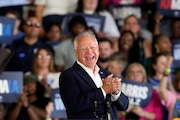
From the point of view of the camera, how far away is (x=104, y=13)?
8664mm

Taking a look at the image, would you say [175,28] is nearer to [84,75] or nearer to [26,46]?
[26,46]

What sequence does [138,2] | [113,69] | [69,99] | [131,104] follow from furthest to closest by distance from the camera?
[138,2] < [113,69] < [131,104] < [69,99]

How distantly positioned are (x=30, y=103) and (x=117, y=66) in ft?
3.71

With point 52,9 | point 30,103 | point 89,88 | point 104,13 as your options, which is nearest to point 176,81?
point 30,103

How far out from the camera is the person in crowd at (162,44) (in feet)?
26.5

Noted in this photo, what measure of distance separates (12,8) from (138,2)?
1853mm

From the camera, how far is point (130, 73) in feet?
23.6

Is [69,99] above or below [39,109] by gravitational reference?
above

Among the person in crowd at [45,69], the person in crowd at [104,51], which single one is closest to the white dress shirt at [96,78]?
the person in crowd at [45,69]

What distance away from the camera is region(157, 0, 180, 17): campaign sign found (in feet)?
26.6

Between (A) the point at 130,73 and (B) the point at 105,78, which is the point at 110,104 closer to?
(B) the point at 105,78

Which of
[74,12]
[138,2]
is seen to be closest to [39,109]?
[74,12]

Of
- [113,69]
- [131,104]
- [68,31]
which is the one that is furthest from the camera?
[68,31]

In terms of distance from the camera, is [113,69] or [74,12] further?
[74,12]
